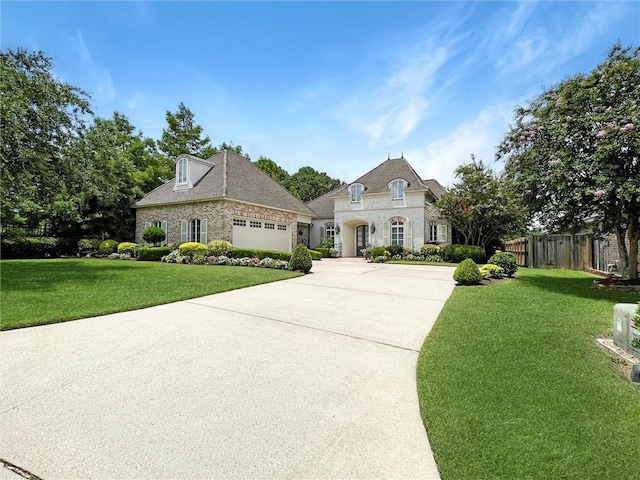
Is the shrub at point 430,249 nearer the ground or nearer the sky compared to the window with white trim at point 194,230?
nearer the ground

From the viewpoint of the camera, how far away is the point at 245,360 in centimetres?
379

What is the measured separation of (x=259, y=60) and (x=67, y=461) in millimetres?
10261

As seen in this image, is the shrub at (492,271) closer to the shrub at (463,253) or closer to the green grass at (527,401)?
the green grass at (527,401)

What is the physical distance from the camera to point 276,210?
66.2ft

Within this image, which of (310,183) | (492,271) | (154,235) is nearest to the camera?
(492,271)

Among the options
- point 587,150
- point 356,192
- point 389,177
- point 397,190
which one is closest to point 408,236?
point 397,190

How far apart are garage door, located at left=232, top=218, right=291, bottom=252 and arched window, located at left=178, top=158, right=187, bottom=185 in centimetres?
473

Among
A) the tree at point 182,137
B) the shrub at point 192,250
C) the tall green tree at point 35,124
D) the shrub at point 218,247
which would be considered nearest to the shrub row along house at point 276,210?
the shrub at point 218,247

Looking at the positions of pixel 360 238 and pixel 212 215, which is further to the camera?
pixel 360 238

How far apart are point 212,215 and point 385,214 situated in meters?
11.8

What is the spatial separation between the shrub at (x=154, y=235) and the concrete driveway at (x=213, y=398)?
573 inches

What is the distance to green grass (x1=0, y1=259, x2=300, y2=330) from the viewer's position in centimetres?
552

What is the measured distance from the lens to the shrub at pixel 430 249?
1956cm

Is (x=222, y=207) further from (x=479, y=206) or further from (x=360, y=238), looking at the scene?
(x=479, y=206)
